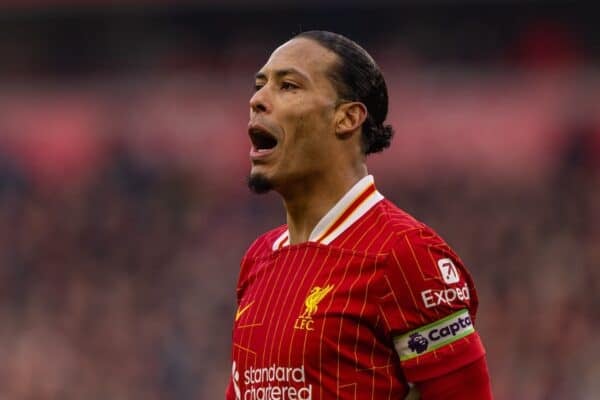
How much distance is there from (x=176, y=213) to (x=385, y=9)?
3101 mm

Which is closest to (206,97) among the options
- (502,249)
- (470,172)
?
(470,172)

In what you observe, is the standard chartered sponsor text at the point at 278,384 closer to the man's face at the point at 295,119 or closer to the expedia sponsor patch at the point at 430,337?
the expedia sponsor patch at the point at 430,337

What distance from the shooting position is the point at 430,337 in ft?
10.2

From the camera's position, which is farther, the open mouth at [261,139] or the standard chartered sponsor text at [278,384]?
the open mouth at [261,139]

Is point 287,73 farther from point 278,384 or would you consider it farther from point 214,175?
point 214,175

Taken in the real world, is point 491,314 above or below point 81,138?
below

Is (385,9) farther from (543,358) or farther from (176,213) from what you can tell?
(543,358)

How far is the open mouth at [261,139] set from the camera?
11.2 feet

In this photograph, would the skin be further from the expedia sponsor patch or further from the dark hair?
the expedia sponsor patch

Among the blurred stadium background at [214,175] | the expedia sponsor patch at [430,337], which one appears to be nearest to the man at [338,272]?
the expedia sponsor patch at [430,337]

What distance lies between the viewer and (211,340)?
10695 mm

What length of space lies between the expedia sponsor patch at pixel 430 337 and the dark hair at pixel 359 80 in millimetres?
579

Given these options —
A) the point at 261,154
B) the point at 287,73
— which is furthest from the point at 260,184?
the point at 287,73

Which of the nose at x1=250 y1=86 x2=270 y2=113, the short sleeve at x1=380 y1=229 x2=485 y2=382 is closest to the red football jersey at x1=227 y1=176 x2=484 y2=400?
the short sleeve at x1=380 y1=229 x2=485 y2=382
